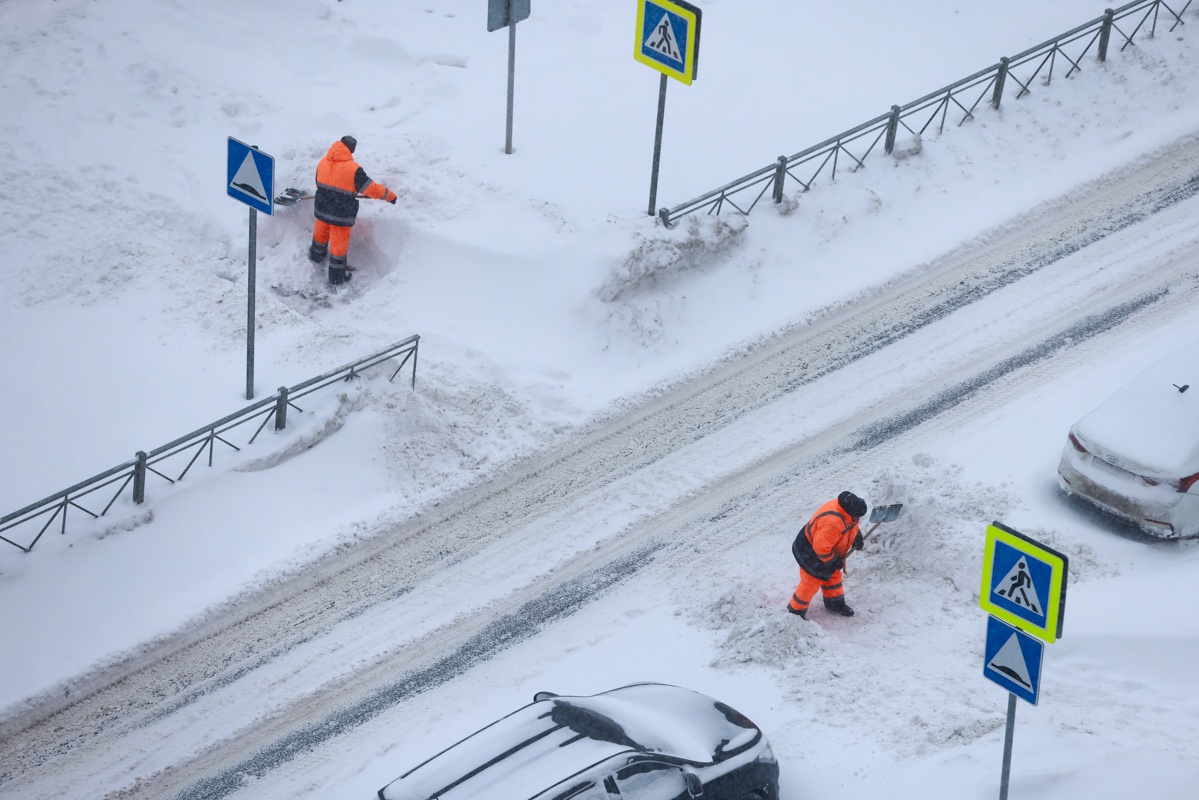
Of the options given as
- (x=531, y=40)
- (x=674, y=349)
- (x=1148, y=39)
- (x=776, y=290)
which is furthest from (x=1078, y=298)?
(x=531, y=40)

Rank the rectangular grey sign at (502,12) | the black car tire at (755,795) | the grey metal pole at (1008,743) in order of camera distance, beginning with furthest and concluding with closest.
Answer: the rectangular grey sign at (502,12), the black car tire at (755,795), the grey metal pole at (1008,743)

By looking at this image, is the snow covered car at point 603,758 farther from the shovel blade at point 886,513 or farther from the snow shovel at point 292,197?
the snow shovel at point 292,197

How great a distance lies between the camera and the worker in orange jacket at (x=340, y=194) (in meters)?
15.1

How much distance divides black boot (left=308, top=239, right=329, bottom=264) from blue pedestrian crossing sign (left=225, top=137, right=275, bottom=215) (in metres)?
3.24

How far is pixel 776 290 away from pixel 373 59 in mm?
7754

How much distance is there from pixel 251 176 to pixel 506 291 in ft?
13.7

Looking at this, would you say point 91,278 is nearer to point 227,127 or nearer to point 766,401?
point 227,127

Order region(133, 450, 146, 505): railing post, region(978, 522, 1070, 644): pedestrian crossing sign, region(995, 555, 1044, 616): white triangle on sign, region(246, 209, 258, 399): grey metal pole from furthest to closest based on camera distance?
region(246, 209, 258, 399): grey metal pole → region(133, 450, 146, 505): railing post → region(995, 555, 1044, 616): white triangle on sign → region(978, 522, 1070, 644): pedestrian crossing sign

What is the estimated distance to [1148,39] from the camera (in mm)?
20094

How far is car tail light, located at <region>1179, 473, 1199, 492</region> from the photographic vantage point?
1167cm

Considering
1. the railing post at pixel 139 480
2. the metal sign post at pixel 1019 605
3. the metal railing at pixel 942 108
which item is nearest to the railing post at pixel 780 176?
the metal railing at pixel 942 108

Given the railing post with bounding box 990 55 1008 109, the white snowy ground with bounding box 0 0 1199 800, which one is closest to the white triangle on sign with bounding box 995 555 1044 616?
the white snowy ground with bounding box 0 0 1199 800

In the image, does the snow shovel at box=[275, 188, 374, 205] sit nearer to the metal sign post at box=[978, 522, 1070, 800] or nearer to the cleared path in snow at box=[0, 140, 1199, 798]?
the cleared path in snow at box=[0, 140, 1199, 798]

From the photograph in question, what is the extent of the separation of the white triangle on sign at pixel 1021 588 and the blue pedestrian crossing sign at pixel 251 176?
763 cm
